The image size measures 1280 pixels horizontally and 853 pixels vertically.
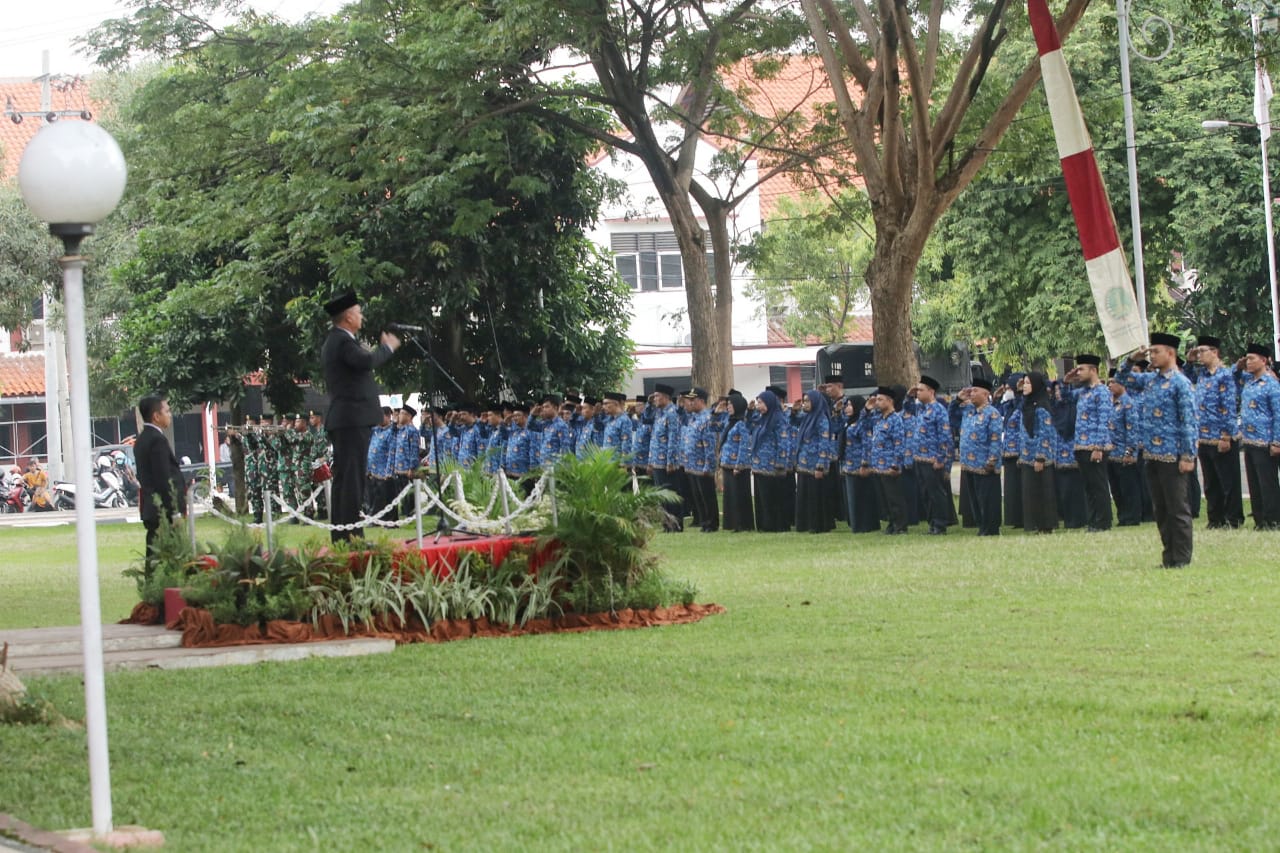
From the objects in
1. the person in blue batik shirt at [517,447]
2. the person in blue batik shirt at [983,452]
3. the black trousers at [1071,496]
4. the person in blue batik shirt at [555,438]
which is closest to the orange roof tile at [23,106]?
the person in blue batik shirt at [517,447]

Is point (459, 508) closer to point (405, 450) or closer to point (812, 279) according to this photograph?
point (405, 450)

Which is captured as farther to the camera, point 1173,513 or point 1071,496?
point 1071,496

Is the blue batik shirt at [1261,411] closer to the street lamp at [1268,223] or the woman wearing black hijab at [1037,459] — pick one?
the woman wearing black hijab at [1037,459]

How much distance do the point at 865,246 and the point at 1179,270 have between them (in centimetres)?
775

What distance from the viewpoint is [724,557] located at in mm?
16781

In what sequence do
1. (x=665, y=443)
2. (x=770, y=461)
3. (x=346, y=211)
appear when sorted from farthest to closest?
(x=346, y=211), (x=665, y=443), (x=770, y=461)

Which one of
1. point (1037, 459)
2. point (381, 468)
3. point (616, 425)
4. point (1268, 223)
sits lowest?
point (1037, 459)

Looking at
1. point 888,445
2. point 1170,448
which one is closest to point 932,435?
point 888,445

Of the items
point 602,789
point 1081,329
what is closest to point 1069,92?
point 602,789

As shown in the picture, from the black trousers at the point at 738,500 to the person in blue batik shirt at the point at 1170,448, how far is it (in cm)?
761

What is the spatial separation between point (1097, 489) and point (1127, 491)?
2.44ft

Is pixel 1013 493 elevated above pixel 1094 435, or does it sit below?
below

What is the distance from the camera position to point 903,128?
1958cm

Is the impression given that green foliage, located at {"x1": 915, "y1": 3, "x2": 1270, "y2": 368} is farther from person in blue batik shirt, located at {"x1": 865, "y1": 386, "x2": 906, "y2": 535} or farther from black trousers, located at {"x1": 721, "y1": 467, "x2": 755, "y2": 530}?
person in blue batik shirt, located at {"x1": 865, "y1": 386, "x2": 906, "y2": 535}
